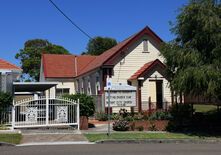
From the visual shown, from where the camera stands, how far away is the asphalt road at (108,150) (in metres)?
14.0

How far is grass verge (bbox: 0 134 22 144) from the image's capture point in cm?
1698

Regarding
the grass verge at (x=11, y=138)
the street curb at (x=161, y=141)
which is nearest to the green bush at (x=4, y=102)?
the grass verge at (x=11, y=138)

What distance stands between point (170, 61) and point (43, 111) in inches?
278

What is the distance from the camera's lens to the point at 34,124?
21.3 meters

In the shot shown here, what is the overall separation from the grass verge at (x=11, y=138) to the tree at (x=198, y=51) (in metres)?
7.94

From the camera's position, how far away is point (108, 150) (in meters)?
14.8

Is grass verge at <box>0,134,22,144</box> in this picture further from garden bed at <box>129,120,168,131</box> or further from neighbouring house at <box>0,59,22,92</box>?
garden bed at <box>129,120,168,131</box>

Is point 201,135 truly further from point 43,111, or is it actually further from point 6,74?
point 6,74

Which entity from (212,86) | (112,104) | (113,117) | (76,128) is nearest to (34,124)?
(76,128)

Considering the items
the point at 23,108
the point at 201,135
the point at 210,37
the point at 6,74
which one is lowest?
the point at 201,135

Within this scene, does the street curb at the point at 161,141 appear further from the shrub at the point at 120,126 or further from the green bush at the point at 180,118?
the green bush at the point at 180,118

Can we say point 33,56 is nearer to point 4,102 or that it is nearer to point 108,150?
point 4,102

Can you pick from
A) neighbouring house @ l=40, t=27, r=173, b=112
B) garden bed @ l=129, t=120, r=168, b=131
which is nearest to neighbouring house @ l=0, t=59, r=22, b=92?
garden bed @ l=129, t=120, r=168, b=131

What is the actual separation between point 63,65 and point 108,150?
107 ft
